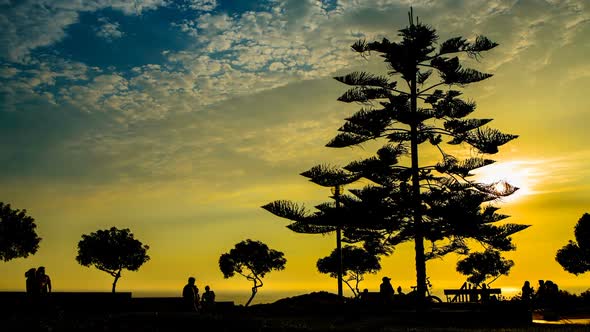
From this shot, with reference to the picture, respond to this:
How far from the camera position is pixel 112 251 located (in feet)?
151

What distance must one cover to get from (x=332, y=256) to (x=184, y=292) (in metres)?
30.4

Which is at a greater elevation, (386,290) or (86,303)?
(386,290)

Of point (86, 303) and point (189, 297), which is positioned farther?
point (86, 303)

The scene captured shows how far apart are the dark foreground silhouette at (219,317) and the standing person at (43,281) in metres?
0.40

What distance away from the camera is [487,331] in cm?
1244

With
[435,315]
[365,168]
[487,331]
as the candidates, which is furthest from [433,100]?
[487,331]

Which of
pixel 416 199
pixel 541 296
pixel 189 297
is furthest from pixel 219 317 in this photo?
pixel 541 296

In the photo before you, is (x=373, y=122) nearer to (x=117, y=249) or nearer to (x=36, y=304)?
(x=36, y=304)

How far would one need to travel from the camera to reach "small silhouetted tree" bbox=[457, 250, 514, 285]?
4753 centimetres

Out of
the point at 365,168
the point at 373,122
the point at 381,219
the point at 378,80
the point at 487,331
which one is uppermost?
the point at 378,80

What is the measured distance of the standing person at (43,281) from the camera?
1814 cm

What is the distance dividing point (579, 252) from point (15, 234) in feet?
136

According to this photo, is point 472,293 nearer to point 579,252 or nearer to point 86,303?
point 86,303

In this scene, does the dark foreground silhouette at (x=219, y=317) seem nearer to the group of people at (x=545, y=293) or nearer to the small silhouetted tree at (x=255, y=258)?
the group of people at (x=545, y=293)
